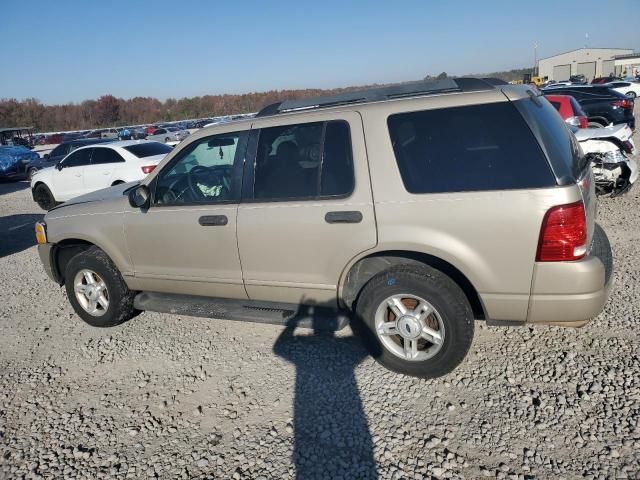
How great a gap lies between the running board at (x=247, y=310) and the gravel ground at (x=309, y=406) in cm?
36

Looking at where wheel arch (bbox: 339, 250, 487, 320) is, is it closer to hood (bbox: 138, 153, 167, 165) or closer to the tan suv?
the tan suv

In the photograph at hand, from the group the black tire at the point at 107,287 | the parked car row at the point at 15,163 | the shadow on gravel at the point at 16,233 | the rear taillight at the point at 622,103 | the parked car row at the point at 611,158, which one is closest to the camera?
the black tire at the point at 107,287

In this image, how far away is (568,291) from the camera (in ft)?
8.61

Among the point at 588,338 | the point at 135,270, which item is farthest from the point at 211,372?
the point at 588,338

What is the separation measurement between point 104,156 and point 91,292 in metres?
7.21

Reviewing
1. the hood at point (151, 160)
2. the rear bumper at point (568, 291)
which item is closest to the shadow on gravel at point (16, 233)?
Result: the hood at point (151, 160)

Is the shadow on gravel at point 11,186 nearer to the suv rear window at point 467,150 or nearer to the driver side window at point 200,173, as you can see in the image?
the driver side window at point 200,173

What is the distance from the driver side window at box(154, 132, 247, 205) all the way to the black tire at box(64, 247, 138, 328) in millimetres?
901

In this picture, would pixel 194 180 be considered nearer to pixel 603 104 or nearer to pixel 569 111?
pixel 569 111

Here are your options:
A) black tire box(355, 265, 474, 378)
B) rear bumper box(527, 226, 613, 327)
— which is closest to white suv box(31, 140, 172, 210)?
black tire box(355, 265, 474, 378)

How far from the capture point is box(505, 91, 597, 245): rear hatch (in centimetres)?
259

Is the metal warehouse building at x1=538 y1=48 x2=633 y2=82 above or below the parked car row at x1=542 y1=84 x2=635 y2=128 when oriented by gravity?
above

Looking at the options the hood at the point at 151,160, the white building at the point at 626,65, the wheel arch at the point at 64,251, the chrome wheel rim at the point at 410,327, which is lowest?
the chrome wheel rim at the point at 410,327

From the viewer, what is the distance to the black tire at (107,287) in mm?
4078
